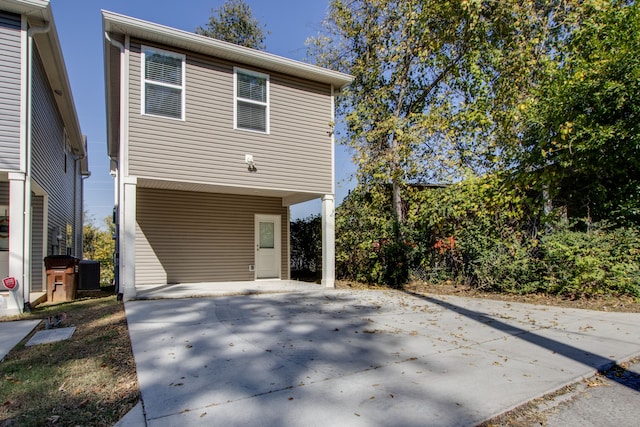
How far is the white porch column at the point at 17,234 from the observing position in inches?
234

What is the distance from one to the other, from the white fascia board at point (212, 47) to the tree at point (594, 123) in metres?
4.58

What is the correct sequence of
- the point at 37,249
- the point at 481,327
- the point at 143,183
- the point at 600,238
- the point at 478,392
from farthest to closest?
the point at 37,249
the point at 143,183
the point at 600,238
the point at 481,327
the point at 478,392

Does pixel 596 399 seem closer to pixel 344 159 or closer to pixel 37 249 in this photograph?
pixel 344 159

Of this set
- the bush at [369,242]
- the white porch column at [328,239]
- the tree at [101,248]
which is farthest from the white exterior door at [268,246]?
the tree at [101,248]

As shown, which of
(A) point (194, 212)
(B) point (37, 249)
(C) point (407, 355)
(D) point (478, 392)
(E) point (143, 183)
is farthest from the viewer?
(A) point (194, 212)

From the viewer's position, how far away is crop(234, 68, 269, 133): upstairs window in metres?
8.16

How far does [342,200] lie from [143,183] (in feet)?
16.8

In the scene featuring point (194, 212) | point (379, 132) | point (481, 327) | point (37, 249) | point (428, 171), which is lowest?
point (481, 327)

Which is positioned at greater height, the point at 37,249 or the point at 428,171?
the point at 428,171

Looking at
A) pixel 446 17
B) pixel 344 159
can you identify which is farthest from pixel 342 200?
pixel 446 17

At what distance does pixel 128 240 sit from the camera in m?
6.66

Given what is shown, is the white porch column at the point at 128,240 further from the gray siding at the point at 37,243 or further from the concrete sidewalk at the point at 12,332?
the gray siding at the point at 37,243

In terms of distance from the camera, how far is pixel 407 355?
3.70 m

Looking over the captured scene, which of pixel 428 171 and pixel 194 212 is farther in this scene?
pixel 428 171
